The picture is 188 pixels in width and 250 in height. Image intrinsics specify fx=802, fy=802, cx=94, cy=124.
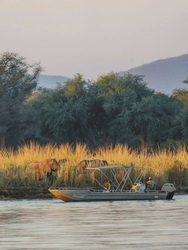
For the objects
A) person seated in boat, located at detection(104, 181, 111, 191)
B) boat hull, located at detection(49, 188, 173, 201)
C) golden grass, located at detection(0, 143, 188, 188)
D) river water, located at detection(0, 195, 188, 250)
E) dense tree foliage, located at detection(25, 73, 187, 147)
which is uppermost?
dense tree foliage, located at detection(25, 73, 187, 147)

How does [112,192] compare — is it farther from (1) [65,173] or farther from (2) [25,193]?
(2) [25,193]

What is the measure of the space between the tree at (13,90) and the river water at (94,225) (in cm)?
4747

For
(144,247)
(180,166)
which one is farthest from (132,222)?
(180,166)

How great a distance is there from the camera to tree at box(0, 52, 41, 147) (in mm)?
77812

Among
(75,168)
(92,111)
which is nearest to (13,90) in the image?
(92,111)

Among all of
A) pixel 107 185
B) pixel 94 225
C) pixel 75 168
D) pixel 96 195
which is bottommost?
pixel 94 225

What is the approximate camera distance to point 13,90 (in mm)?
81312

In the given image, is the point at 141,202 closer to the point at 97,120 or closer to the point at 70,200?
the point at 70,200

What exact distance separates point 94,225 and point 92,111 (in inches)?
2283

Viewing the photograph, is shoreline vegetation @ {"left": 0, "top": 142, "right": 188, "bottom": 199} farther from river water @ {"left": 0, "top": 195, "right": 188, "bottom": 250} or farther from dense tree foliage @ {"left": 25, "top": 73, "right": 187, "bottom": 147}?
dense tree foliage @ {"left": 25, "top": 73, "right": 187, "bottom": 147}

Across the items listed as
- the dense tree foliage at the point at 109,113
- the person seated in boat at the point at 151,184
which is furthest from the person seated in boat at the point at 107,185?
A: the dense tree foliage at the point at 109,113

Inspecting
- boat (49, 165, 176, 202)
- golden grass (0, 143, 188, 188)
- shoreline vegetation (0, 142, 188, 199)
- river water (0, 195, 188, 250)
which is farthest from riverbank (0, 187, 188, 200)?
river water (0, 195, 188, 250)

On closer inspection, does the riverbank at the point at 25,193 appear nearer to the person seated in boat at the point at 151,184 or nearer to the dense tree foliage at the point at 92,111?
the person seated in boat at the point at 151,184

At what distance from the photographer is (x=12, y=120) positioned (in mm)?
78062
